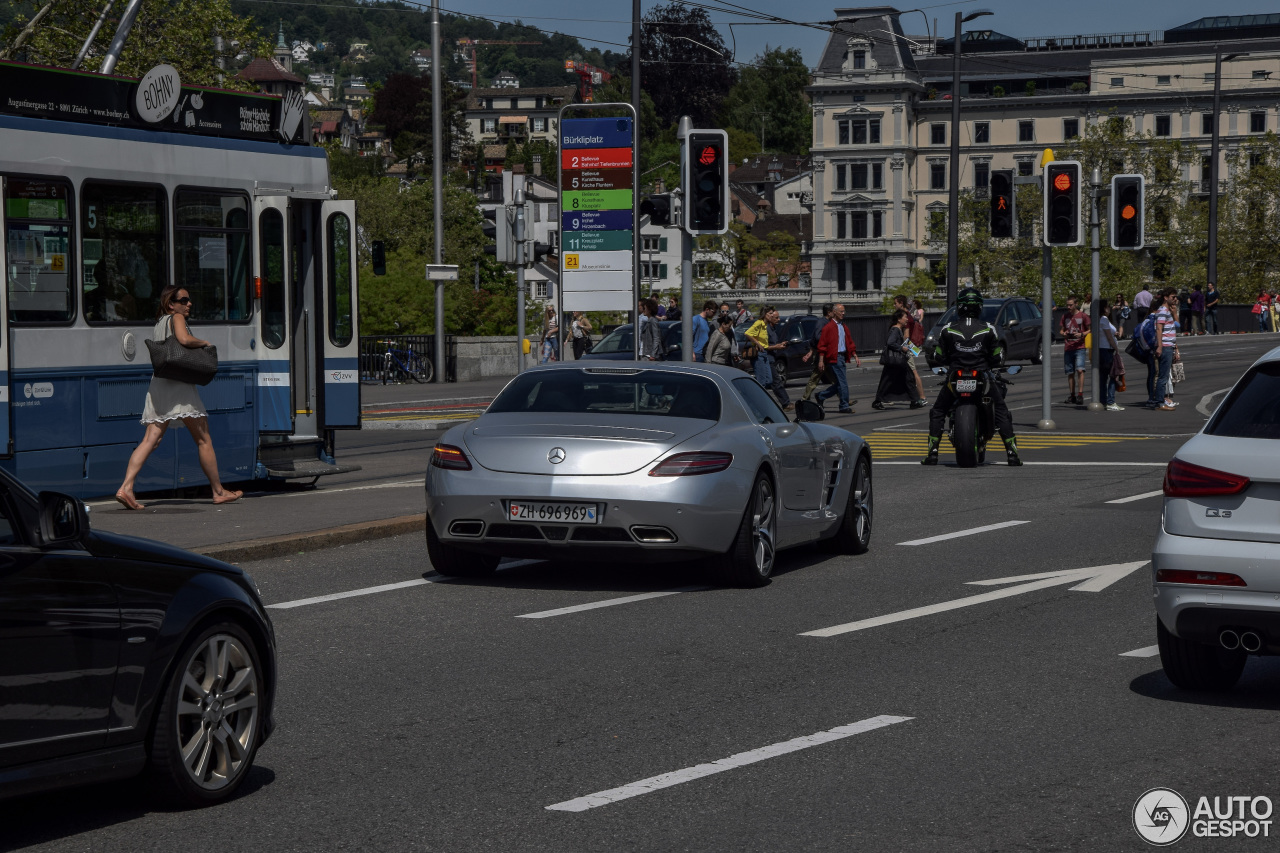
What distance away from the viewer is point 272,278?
53.4 ft

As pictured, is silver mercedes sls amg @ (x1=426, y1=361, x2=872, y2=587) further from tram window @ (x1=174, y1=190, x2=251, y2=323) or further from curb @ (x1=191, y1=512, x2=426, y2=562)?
tram window @ (x1=174, y1=190, x2=251, y2=323)

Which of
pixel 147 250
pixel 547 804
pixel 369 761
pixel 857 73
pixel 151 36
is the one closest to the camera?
pixel 547 804

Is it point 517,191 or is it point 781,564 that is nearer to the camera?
point 781,564

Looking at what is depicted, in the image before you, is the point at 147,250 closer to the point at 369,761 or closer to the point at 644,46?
the point at 369,761

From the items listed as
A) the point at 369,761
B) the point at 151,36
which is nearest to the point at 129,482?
the point at 369,761

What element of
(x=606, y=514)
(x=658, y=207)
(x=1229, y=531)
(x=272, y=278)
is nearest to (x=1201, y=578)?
(x=1229, y=531)

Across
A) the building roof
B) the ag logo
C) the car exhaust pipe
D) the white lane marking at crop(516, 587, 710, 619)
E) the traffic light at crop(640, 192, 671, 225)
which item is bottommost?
the white lane marking at crop(516, 587, 710, 619)

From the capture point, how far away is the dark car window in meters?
11.5

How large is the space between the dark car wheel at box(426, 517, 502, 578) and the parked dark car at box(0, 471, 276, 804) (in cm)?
488

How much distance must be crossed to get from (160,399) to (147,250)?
4.53 feet

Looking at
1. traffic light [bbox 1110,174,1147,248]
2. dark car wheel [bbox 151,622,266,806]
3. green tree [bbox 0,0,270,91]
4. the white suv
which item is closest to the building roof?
green tree [bbox 0,0,270,91]

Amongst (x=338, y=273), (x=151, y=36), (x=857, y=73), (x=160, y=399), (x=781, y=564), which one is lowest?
(x=781, y=564)

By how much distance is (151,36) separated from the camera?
4056 cm

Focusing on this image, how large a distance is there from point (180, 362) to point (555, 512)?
16.2 feet
